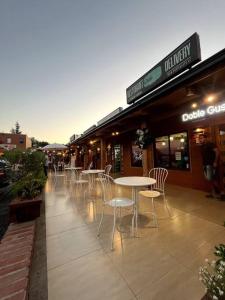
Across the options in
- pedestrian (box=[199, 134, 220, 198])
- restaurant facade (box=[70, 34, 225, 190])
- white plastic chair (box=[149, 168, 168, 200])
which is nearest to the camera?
restaurant facade (box=[70, 34, 225, 190])

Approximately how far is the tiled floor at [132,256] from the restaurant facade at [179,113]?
8.27 ft

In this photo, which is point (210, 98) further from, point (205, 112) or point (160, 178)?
point (160, 178)

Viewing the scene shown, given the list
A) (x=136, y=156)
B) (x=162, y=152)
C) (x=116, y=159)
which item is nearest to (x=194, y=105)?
(x=162, y=152)

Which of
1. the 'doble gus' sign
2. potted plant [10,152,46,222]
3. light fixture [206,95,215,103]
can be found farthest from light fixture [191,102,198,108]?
potted plant [10,152,46,222]

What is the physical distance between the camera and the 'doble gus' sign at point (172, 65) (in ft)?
13.7

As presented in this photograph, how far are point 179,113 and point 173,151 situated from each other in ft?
8.33

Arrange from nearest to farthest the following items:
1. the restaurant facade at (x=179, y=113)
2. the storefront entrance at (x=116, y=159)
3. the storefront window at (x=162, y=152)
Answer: the restaurant facade at (x=179, y=113)
the storefront window at (x=162, y=152)
the storefront entrance at (x=116, y=159)

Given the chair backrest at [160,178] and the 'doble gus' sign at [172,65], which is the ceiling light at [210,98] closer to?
→ the 'doble gus' sign at [172,65]

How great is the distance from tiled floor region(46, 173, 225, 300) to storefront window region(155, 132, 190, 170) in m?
2.99

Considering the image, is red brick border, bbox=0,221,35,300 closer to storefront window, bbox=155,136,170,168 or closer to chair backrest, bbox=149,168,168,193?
chair backrest, bbox=149,168,168,193

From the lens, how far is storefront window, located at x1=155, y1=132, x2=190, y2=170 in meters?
6.33

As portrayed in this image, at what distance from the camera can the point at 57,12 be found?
5.64 meters

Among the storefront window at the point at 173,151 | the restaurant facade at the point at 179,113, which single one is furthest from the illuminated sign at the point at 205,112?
the storefront window at the point at 173,151

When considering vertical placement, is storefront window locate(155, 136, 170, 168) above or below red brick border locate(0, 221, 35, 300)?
above
